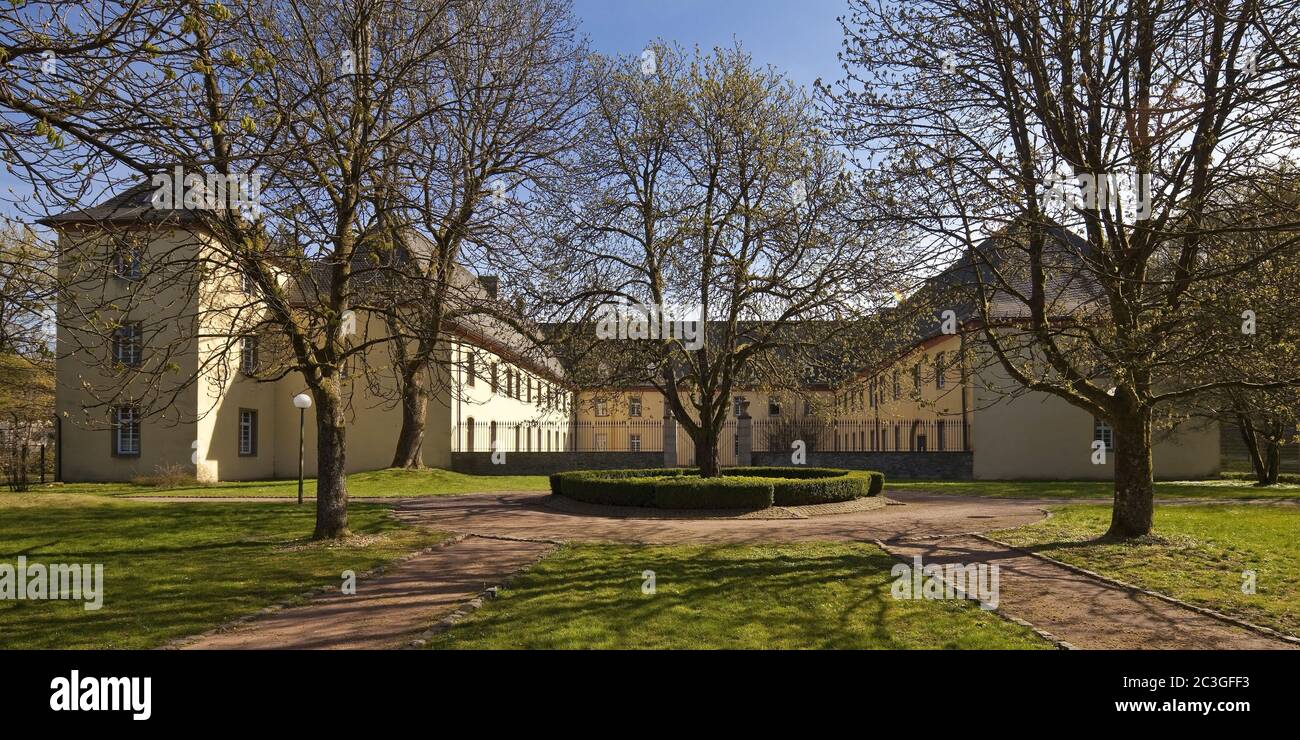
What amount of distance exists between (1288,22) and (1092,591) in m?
6.31

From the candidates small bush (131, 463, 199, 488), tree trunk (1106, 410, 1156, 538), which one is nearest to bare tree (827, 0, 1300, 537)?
tree trunk (1106, 410, 1156, 538)

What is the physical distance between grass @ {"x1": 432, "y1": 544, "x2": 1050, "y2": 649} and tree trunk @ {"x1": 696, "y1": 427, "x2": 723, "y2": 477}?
890cm

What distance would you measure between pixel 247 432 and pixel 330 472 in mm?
19703

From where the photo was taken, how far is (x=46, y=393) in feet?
95.0

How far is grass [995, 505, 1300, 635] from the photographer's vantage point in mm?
8727

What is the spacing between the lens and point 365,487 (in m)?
24.3

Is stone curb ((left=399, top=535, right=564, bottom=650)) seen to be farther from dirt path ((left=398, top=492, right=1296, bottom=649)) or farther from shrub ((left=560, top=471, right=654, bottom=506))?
shrub ((left=560, top=471, right=654, bottom=506))

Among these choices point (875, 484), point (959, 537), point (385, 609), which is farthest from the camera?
point (875, 484)

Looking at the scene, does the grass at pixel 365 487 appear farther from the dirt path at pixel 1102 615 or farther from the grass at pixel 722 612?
the dirt path at pixel 1102 615

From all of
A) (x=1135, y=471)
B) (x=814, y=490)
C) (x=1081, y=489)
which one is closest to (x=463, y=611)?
(x=1135, y=471)

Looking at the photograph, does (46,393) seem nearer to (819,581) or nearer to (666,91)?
(666,91)

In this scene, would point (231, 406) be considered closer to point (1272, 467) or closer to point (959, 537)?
point (959, 537)

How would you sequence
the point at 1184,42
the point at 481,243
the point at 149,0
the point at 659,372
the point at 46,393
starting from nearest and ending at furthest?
1. the point at 149,0
2. the point at 1184,42
3. the point at 481,243
4. the point at 659,372
5. the point at 46,393
